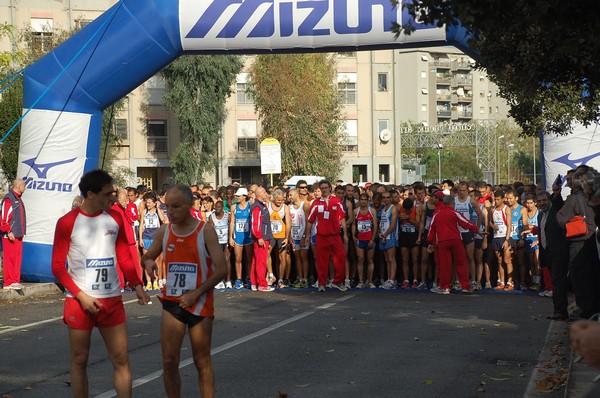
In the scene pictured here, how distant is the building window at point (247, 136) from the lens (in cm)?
6388

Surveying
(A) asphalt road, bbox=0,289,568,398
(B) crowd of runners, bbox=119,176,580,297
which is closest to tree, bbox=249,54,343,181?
(B) crowd of runners, bbox=119,176,580,297

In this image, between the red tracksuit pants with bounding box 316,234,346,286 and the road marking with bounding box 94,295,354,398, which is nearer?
the road marking with bounding box 94,295,354,398

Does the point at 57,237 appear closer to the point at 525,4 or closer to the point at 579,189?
the point at 525,4

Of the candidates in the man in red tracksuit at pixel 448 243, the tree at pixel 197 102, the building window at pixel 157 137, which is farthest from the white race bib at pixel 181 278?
the building window at pixel 157 137

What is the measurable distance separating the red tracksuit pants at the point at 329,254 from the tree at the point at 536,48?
419 centimetres

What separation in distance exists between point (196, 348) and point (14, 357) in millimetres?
4269

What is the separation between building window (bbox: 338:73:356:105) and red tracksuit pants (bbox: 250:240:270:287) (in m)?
46.4

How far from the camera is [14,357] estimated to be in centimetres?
1091

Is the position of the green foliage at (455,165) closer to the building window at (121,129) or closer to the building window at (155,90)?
the building window at (155,90)

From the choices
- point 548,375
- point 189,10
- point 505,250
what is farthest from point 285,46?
point 548,375

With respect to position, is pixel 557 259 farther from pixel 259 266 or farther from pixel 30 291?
pixel 30 291

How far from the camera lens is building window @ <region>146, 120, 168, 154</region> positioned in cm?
6191

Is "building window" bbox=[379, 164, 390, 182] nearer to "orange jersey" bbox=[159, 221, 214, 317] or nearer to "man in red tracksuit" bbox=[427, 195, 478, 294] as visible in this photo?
"man in red tracksuit" bbox=[427, 195, 478, 294]

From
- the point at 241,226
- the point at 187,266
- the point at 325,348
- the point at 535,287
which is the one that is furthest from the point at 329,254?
the point at 187,266
